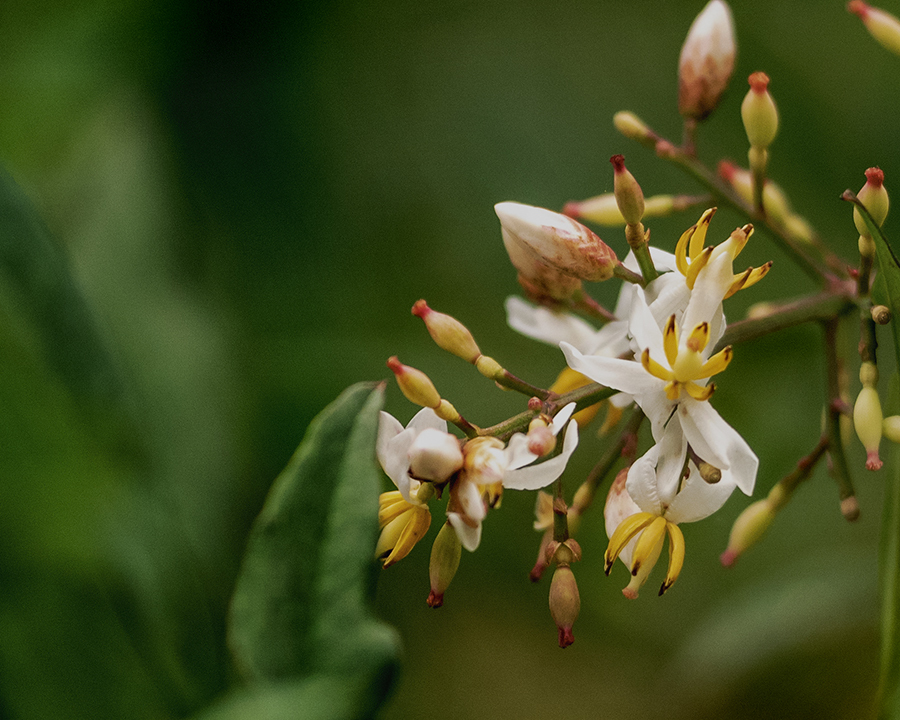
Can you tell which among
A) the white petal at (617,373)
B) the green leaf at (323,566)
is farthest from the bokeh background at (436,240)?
the white petal at (617,373)

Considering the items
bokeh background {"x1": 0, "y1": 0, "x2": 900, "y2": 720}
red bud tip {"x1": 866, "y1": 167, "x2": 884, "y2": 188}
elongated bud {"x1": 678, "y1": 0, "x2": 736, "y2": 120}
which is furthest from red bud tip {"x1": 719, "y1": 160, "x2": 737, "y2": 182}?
bokeh background {"x1": 0, "y1": 0, "x2": 900, "y2": 720}

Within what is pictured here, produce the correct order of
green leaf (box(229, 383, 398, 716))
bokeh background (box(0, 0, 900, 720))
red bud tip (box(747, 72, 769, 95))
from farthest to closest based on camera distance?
bokeh background (box(0, 0, 900, 720)) < red bud tip (box(747, 72, 769, 95)) < green leaf (box(229, 383, 398, 716))

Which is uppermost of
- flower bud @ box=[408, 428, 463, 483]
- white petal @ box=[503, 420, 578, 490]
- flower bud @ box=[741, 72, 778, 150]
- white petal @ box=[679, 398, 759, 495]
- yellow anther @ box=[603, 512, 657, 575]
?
flower bud @ box=[741, 72, 778, 150]

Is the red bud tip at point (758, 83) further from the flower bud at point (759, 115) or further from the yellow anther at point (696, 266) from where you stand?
the yellow anther at point (696, 266)

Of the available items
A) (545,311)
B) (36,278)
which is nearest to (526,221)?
(545,311)

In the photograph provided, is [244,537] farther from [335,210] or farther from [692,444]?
[692,444]

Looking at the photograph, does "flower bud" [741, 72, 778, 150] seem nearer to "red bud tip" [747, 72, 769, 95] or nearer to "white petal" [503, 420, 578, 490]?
"red bud tip" [747, 72, 769, 95]
